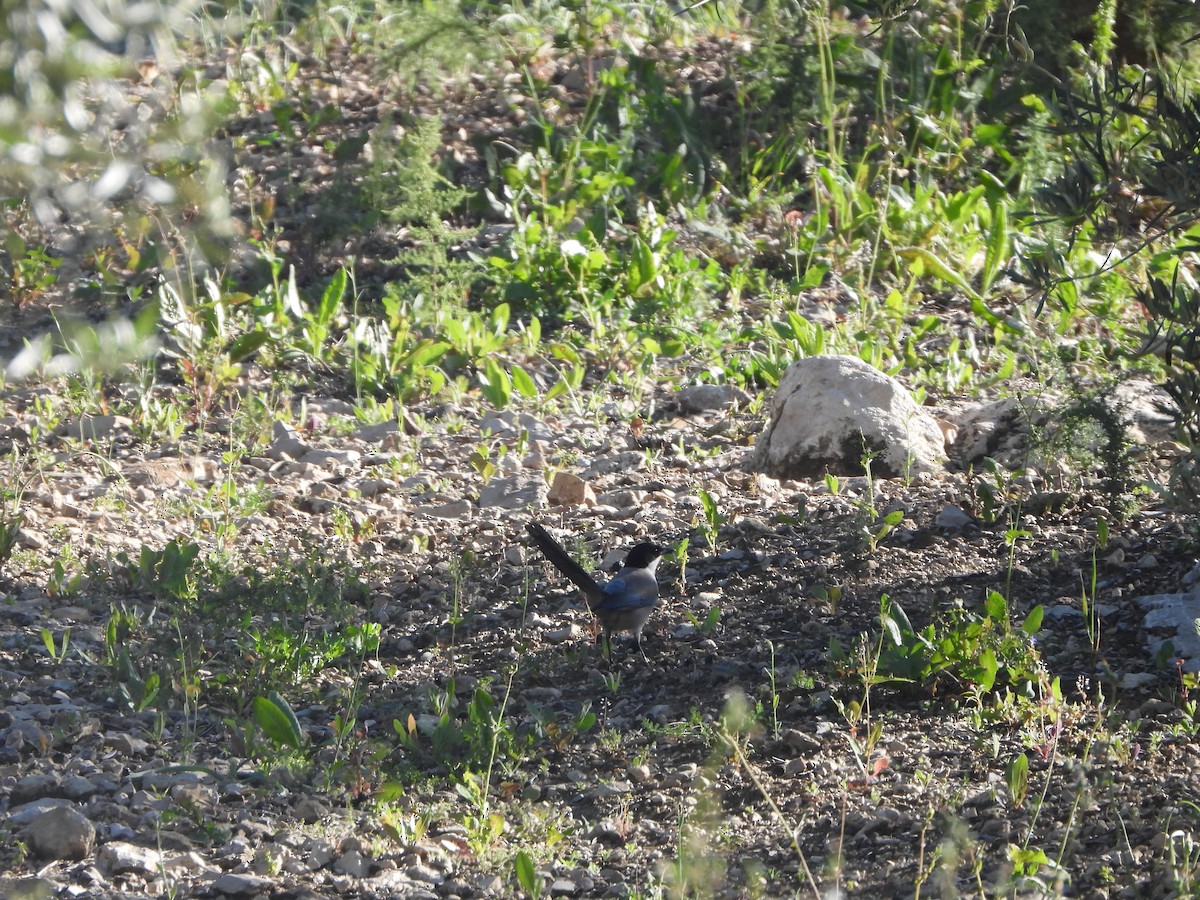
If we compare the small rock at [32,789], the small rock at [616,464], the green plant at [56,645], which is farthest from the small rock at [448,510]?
the small rock at [32,789]

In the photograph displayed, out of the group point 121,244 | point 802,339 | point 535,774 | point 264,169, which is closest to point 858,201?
point 802,339

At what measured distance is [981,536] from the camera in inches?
170

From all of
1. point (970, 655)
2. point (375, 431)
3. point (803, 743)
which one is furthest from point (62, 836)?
point (375, 431)

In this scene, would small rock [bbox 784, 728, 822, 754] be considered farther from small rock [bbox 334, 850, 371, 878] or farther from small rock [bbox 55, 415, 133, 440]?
small rock [bbox 55, 415, 133, 440]

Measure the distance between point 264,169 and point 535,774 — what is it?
4997 mm

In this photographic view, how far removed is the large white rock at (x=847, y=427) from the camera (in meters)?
4.88

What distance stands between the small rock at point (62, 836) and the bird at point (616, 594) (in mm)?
1470

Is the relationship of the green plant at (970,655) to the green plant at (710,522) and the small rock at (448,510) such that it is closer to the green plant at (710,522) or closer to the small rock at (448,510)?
the green plant at (710,522)

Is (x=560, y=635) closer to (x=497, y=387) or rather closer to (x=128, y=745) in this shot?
(x=128, y=745)

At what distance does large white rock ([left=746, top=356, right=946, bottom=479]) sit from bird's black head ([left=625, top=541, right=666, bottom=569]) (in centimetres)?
107

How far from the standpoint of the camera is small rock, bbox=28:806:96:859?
9.29 feet

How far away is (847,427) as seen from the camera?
4902mm

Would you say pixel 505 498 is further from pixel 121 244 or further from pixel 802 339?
pixel 121 244

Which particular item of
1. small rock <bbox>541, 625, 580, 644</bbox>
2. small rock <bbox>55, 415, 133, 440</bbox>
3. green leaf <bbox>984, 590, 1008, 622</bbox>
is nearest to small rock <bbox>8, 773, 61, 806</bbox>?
small rock <bbox>541, 625, 580, 644</bbox>
